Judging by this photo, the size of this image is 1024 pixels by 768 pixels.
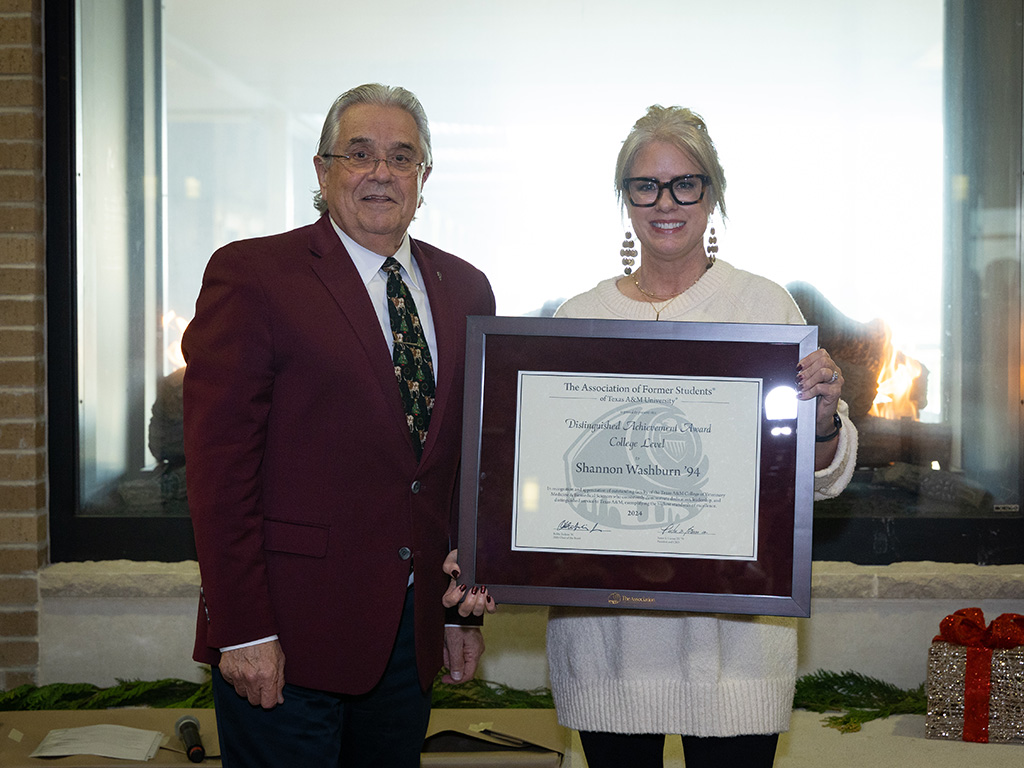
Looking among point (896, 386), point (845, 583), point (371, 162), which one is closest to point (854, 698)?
point (845, 583)

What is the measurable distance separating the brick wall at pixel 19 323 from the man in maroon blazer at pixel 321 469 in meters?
1.80

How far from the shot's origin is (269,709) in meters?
1.64

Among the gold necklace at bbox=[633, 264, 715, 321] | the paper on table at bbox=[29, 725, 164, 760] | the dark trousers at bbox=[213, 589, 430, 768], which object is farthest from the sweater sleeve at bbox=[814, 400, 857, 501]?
the paper on table at bbox=[29, 725, 164, 760]

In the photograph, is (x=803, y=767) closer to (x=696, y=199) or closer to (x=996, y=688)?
(x=996, y=688)

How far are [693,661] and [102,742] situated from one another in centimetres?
163

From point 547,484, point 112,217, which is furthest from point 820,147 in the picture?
point 112,217

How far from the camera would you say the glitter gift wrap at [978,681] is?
2717mm

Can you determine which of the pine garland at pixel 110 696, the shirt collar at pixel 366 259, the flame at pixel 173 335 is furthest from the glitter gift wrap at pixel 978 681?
the flame at pixel 173 335

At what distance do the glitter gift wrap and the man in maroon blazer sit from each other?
1.72 m

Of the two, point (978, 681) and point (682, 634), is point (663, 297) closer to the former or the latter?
point (682, 634)

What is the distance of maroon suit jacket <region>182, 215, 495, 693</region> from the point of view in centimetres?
160

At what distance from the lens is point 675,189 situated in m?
1.79

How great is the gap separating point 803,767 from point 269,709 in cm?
160

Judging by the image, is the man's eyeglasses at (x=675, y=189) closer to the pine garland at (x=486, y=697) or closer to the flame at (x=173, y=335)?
the pine garland at (x=486, y=697)
